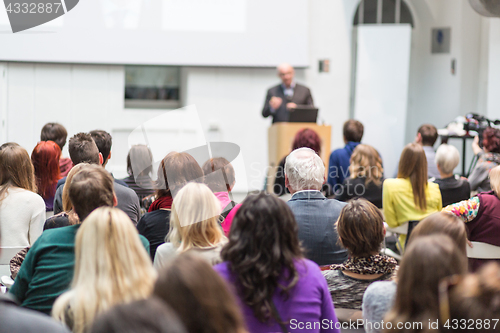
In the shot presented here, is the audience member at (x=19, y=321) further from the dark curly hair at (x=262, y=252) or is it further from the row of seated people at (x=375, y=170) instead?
the row of seated people at (x=375, y=170)

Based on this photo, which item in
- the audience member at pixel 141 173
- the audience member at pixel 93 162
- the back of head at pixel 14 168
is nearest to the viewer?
the back of head at pixel 14 168

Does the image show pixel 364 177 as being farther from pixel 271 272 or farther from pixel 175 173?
pixel 271 272

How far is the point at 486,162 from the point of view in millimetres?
4133

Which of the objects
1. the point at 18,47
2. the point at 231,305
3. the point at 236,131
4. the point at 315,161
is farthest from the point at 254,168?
the point at 231,305

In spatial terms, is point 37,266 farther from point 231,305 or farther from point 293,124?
point 293,124

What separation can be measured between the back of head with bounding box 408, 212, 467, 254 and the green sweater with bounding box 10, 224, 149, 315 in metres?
1.22

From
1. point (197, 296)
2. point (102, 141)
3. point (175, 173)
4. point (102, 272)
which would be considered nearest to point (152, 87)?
point (102, 141)

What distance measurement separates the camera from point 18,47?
670 centimetres

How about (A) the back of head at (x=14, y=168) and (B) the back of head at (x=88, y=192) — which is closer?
(B) the back of head at (x=88, y=192)

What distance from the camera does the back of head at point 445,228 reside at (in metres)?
1.76

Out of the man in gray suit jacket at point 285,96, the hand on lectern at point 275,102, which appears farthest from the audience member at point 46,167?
the man in gray suit jacket at point 285,96

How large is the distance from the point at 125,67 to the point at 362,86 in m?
3.49

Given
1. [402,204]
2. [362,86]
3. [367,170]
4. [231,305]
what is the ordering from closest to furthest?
[231,305] → [402,204] → [367,170] → [362,86]

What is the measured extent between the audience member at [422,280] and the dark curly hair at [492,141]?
3.33 meters
